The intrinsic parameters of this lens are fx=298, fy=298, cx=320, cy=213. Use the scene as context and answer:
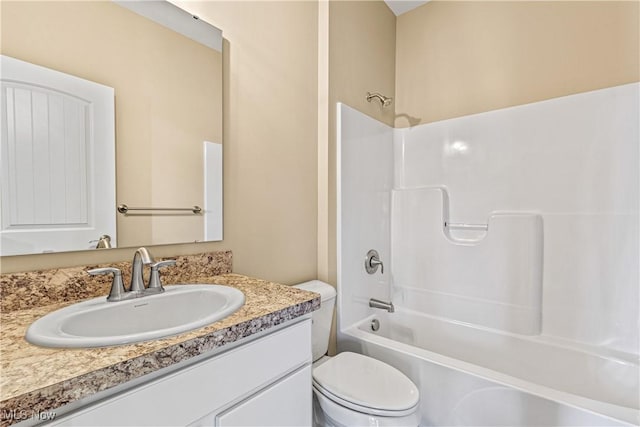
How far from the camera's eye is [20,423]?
0.46 meters

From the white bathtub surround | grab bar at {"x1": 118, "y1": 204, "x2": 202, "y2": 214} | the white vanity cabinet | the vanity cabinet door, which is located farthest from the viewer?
the white bathtub surround

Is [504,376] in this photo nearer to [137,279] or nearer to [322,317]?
[322,317]

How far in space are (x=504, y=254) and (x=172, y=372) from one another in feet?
6.19

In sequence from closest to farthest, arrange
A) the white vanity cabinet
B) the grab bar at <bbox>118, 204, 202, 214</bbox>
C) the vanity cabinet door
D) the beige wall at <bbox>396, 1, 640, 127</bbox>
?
the white vanity cabinet → the vanity cabinet door → the grab bar at <bbox>118, 204, 202, 214</bbox> → the beige wall at <bbox>396, 1, 640, 127</bbox>

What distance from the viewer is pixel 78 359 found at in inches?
21.6

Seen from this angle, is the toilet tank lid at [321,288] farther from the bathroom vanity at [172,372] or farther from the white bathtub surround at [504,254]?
the bathroom vanity at [172,372]

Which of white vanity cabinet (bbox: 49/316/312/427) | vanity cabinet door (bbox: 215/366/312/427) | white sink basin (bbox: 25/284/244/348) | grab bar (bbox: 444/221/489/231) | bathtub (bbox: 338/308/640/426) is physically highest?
grab bar (bbox: 444/221/489/231)

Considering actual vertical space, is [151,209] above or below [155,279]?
above

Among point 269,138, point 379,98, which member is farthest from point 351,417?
point 379,98

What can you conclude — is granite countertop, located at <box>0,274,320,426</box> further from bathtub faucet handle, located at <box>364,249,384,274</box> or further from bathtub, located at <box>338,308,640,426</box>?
bathtub faucet handle, located at <box>364,249,384,274</box>

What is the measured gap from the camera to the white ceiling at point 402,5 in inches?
87.7

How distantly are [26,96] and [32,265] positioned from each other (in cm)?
47

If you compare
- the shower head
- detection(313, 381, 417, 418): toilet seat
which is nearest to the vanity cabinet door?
detection(313, 381, 417, 418): toilet seat

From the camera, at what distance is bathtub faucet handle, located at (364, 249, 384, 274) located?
6.56 feet
